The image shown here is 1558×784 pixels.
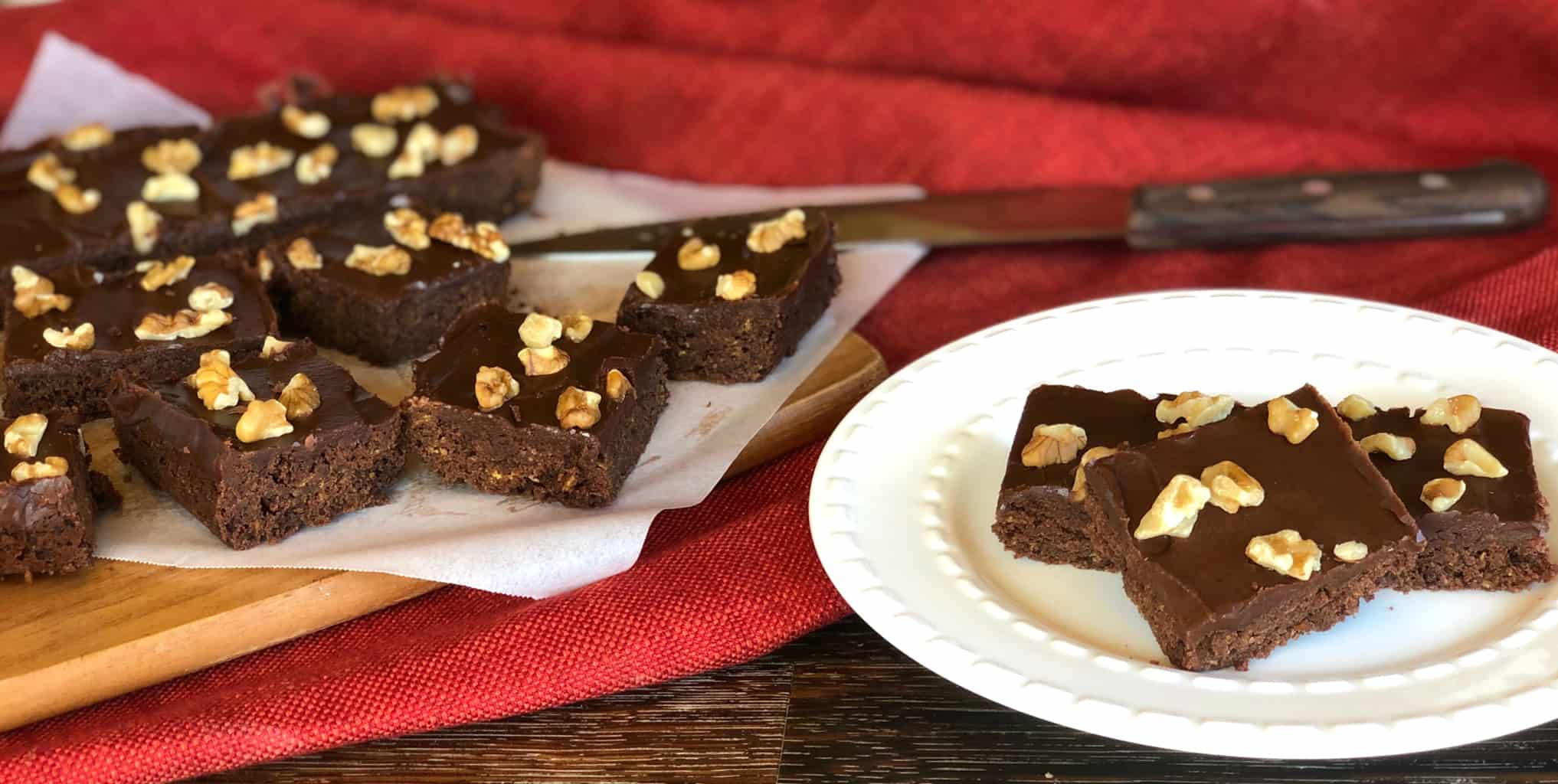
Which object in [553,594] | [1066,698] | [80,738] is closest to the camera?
[1066,698]

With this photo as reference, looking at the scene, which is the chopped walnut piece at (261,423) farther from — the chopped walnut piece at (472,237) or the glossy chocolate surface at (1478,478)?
the glossy chocolate surface at (1478,478)

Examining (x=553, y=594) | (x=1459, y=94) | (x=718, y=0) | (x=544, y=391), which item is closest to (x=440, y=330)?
(x=544, y=391)

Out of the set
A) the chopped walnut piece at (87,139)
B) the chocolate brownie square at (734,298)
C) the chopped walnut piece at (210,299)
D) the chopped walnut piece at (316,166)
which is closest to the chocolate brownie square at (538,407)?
the chocolate brownie square at (734,298)

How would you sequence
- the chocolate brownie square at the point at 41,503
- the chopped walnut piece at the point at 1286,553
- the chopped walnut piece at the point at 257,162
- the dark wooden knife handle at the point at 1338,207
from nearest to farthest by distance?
the chopped walnut piece at the point at 1286,553
the chocolate brownie square at the point at 41,503
the dark wooden knife handle at the point at 1338,207
the chopped walnut piece at the point at 257,162

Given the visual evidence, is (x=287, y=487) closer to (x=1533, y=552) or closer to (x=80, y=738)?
(x=80, y=738)

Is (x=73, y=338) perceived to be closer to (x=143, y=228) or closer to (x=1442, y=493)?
(x=143, y=228)
